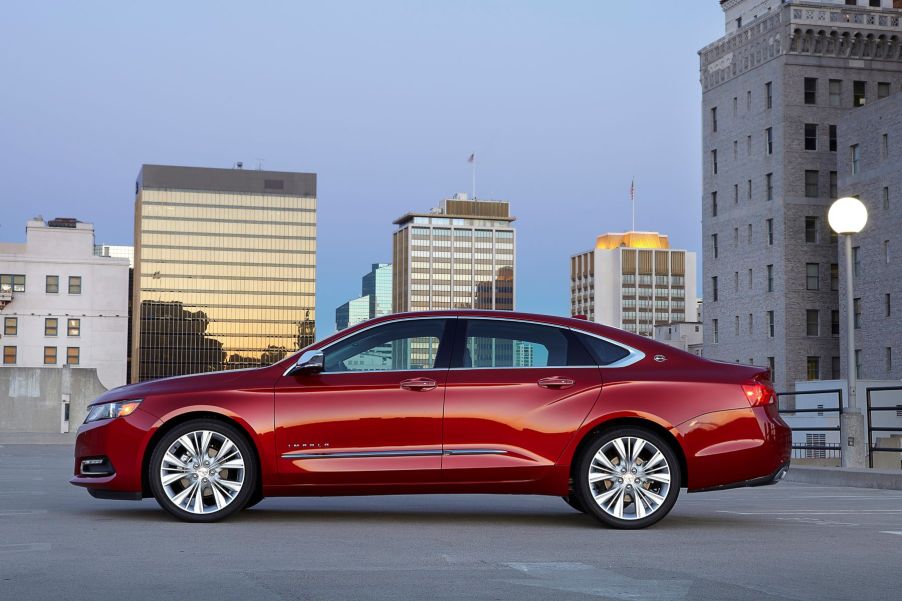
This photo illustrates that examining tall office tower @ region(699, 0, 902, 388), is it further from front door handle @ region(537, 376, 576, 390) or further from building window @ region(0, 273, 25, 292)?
front door handle @ region(537, 376, 576, 390)

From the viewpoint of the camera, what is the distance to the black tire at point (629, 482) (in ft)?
29.5

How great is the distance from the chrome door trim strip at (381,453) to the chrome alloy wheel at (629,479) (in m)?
0.71

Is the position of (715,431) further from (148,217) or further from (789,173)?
(148,217)

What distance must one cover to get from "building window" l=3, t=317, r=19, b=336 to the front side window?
10456cm

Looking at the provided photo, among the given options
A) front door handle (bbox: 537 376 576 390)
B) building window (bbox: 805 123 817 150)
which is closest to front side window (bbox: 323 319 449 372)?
front door handle (bbox: 537 376 576 390)

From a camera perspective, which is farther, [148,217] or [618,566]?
[148,217]

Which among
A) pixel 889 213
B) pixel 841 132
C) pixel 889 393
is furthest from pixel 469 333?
pixel 841 132

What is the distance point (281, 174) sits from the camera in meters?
200

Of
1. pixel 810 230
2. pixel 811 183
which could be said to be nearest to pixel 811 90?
pixel 811 183

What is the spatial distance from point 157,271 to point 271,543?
186928 millimetres

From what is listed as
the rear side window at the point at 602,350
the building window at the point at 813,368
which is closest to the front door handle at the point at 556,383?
the rear side window at the point at 602,350

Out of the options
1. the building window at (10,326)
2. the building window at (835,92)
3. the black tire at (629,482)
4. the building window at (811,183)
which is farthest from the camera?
the building window at (10,326)

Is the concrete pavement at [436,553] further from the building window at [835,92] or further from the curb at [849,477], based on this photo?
the building window at [835,92]

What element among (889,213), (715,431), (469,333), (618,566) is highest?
(889,213)
